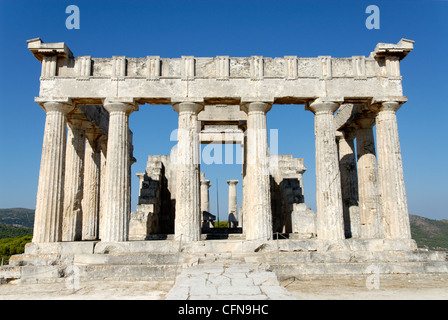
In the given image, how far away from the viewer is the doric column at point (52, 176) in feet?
53.5

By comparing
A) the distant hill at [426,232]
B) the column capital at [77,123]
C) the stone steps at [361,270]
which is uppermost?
the column capital at [77,123]

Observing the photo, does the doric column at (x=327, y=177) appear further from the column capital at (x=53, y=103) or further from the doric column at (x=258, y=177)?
the column capital at (x=53, y=103)

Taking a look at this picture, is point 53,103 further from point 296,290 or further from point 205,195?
Result: point 205,195

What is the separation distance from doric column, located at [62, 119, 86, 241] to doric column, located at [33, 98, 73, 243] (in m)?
2.10

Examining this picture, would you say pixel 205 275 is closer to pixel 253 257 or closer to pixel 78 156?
pixel 253 257

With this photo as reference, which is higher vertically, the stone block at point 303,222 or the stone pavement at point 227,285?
the stone block at point 303,222

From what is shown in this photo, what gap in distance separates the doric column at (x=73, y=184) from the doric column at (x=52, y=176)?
2098mm

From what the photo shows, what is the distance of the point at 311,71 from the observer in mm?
17938

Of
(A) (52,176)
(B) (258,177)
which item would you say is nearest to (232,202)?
(B) (258,177)

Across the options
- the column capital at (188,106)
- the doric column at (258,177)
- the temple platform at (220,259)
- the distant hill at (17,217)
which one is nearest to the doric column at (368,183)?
the temple platform at (220,259)

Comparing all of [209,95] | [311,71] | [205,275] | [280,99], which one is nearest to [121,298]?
[205,275]

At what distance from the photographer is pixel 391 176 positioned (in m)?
A: 17.3

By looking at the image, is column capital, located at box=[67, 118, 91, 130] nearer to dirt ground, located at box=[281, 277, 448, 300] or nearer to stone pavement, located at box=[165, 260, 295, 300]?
stone pavement, located at box=[165, 260, 295, 300]
